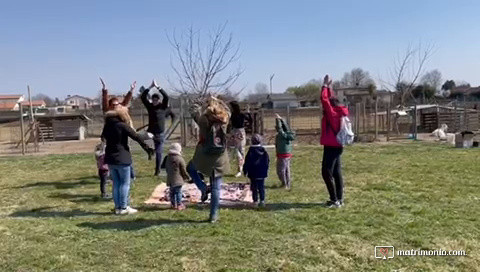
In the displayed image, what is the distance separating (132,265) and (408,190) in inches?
200

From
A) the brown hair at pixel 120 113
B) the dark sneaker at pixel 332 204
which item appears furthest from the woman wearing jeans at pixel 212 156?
the dark sneaker at pixel 332 204

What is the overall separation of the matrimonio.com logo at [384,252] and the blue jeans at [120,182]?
339 centimetres

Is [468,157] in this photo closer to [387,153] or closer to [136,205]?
[387,153]

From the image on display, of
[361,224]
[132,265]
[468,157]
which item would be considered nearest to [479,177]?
[468,157]

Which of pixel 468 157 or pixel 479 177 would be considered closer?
pixel 479 177

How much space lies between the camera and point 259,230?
504 cm

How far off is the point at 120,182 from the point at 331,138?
299 cm

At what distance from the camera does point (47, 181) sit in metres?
9.42

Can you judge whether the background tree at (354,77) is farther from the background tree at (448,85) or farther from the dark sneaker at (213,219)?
the dark sneaker at (213,219)

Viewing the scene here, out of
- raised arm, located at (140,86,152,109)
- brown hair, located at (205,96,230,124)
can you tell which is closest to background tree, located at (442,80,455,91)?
raised arm, located at (140,86,152,109)

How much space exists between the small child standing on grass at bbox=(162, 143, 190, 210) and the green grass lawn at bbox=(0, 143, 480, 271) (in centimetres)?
22

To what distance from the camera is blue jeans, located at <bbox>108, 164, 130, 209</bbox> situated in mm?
5961

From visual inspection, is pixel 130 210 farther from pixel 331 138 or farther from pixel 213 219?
pixel 331 138

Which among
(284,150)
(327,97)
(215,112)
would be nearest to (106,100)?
(215,112)
